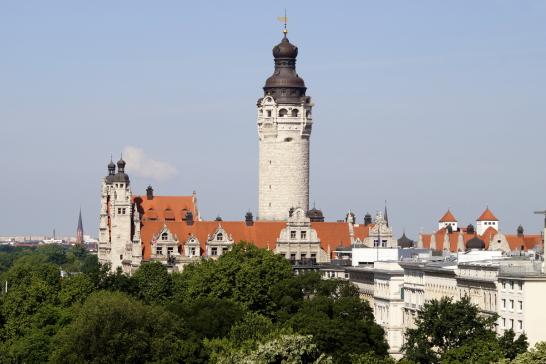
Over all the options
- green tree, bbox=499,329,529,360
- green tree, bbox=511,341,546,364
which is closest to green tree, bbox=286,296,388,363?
green tree, bbox=499,329,529,360

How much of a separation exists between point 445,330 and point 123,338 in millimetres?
21706

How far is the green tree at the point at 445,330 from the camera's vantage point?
14050 centimetres

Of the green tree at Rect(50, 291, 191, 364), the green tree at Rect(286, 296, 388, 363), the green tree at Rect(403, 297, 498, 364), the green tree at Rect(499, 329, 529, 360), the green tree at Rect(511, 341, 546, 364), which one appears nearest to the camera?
the green tree at Rect(511, 341, 546, 364)

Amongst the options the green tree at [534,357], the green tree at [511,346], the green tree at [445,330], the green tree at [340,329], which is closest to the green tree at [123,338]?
the green tree at [340,329]

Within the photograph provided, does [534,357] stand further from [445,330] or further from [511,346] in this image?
[445,330]

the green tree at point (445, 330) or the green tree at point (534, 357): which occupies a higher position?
the green tree at point (445, 330)

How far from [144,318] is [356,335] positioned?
16428 millimetres

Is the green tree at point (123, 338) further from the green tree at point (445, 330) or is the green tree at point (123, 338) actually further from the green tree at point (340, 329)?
the green tree at point (445, 330)

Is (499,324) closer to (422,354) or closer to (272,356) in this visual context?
(422,354)

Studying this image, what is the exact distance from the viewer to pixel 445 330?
145m

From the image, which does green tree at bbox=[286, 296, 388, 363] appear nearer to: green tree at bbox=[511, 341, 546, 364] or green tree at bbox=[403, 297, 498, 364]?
green tree at bbox=[403, 297, 498, 364]

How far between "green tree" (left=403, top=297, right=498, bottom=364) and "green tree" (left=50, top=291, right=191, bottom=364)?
15.3 metres

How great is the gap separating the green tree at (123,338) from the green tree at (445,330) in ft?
50.2

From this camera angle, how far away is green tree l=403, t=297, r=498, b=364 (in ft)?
461
